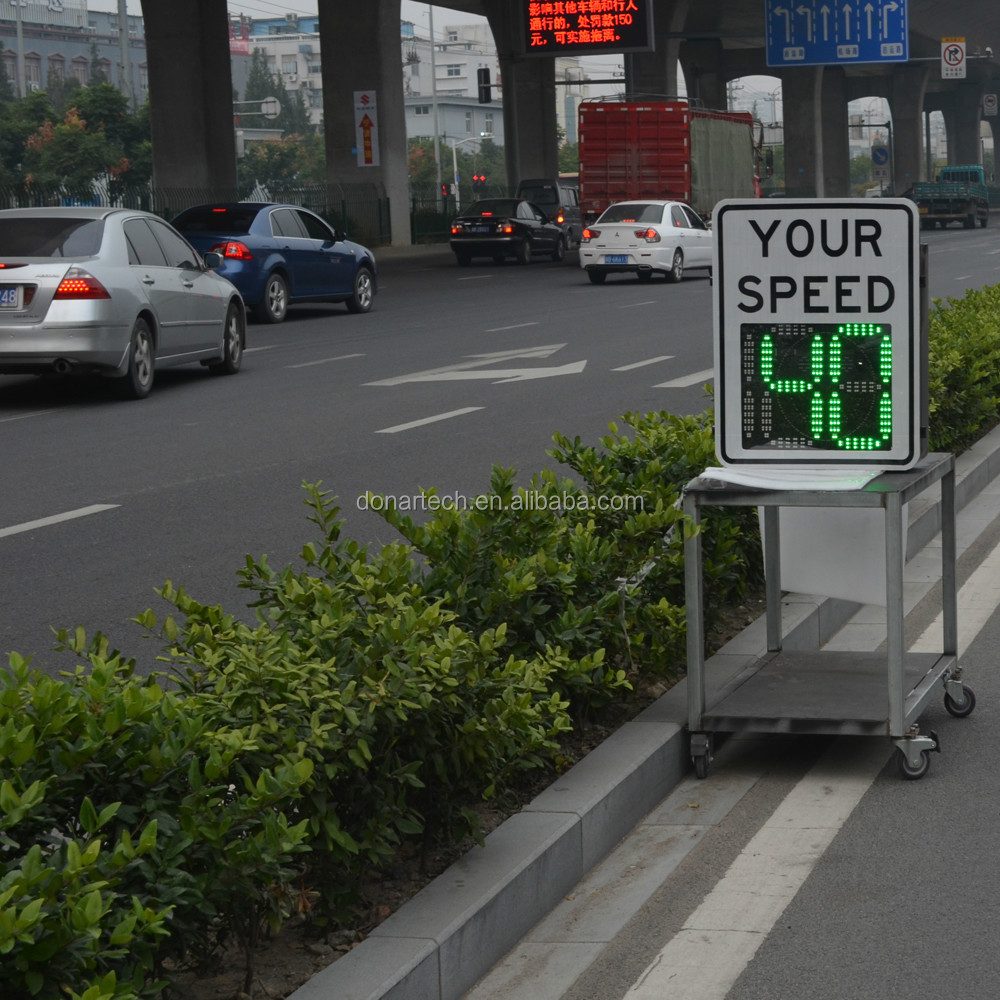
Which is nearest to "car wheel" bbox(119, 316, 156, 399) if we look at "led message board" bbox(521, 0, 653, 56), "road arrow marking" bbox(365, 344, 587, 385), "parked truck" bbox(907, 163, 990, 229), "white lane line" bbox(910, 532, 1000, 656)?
"road arrow marking" bbox(365, 344, 587, 385)

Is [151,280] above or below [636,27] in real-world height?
below

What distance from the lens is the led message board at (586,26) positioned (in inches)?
1852

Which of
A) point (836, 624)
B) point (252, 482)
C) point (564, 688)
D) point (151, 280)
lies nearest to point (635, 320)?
point (151, 280)

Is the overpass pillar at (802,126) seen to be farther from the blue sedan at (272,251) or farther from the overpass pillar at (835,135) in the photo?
the blue sedan at (272,251)

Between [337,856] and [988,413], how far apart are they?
8235 millimetres

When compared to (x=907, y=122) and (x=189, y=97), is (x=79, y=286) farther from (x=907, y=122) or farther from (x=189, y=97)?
(x=907, y=122)

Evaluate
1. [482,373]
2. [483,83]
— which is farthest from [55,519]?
[483,83]

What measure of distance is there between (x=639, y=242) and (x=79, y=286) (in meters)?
18.5

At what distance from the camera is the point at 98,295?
13953 mm

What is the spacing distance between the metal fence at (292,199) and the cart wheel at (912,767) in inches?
1474

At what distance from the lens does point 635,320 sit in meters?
22.5

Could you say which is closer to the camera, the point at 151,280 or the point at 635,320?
the point at 151,280

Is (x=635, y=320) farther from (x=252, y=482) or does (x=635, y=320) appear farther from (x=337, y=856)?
(x=337, y=856)

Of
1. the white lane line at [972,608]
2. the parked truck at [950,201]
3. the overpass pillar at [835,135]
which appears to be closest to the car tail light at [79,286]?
the white lane line at [972,608]
